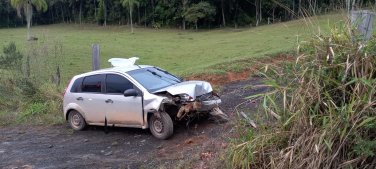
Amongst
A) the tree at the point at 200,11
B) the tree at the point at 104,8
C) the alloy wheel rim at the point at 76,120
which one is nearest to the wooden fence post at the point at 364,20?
the alloy wheel rim at the point at 76,120

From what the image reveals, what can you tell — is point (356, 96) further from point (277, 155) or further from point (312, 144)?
point (277, 155)

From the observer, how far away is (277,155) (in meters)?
3.92

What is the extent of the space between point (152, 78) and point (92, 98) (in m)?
1.48

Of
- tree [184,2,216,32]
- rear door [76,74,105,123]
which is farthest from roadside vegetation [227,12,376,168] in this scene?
tree [184,2,216,32]

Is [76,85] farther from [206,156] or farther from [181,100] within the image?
[206,156]

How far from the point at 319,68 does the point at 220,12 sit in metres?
50.9

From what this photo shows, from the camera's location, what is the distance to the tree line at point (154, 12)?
46.3m

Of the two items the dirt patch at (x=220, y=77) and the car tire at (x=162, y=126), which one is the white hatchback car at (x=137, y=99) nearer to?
the car tire at (x=162, y=126)

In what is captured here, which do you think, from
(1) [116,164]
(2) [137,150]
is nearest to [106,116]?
(2) [137,150]

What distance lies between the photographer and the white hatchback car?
22.1 feet

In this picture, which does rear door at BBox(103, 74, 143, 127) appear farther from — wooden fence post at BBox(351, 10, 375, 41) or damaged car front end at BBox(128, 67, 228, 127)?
wooden fence post at BBox(351, 10, 375, 41)

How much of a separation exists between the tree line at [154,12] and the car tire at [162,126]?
107 ft

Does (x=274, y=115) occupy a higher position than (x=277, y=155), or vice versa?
(x=274, y=115)

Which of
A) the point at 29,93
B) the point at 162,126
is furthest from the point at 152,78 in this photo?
the point at 29,93
